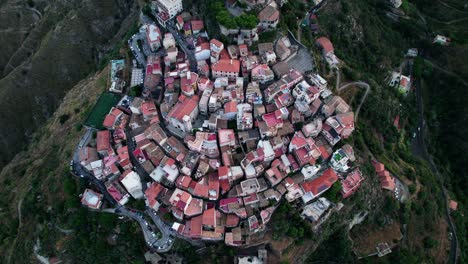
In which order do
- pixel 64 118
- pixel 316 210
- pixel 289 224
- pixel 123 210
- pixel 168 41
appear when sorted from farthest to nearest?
1. pixel 64 118
2. pixel 168 41
3. pixel 123 210
4. pixel 316 210
5. pixel 289 224

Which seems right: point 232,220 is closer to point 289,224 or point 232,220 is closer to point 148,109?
point 289,224

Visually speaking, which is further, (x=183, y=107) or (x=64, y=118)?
(x=64, y=118)

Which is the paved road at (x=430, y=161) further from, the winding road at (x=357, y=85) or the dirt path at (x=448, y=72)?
the winding road at (x=357, y=85)

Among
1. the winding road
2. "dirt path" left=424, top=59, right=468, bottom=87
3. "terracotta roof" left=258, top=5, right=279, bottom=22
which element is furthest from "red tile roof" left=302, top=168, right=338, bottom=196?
"dirt path" left=424, top=59, right=468, bottom=87

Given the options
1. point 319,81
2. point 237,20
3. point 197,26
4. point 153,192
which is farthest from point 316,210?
point 197,26

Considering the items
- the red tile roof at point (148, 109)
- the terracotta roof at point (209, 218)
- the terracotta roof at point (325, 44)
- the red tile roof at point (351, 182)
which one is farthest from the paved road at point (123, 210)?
the terracotta roof at point (325, 44)

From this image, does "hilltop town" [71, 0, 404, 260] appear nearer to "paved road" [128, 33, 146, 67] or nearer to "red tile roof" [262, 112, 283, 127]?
"red tile roof" [262, 112, 283, 127]
